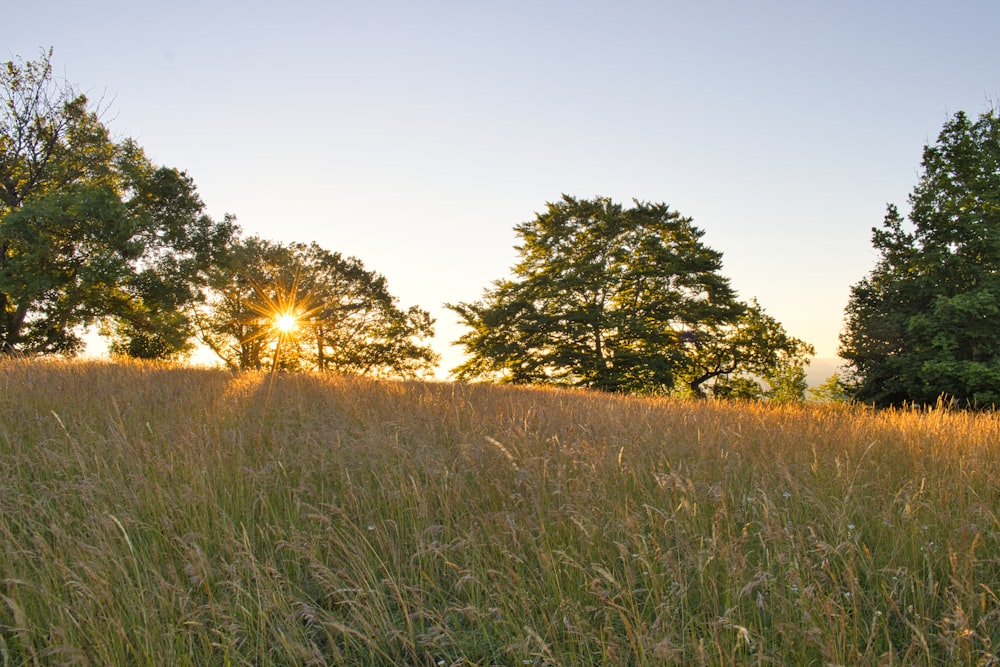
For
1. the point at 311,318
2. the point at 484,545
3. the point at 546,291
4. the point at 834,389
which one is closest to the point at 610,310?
the point at 546,291

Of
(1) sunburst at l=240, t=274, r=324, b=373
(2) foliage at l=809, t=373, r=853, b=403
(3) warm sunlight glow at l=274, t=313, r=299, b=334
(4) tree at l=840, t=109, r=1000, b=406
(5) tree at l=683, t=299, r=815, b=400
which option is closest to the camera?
(4) tree at l=840, t=109, r=1000, b=406

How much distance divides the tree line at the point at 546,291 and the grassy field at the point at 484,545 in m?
17.6

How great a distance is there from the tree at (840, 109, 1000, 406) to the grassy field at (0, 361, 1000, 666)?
20.3 metres

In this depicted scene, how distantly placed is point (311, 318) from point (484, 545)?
3408 centimetres

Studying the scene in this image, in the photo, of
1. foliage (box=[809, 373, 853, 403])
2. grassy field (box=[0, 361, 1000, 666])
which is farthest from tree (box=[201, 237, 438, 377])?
grassy field (box=[0, 361, 1000, 666])

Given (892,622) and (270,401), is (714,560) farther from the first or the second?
(270,401)

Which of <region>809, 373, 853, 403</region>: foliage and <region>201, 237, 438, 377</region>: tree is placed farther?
<region>201, 237, 438, 377</region>: tree

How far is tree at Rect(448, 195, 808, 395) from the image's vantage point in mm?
27969

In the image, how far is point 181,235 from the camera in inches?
1032

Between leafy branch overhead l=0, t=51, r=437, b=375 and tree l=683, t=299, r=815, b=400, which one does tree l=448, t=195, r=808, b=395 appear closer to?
tree l=683, t=299, r=815, b=400

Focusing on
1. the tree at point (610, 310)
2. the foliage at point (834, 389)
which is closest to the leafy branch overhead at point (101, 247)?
the tree at point (610, 310)

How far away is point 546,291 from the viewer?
29.1 m

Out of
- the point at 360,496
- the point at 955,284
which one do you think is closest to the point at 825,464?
the point at 360,496

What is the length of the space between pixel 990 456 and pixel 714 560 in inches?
140
